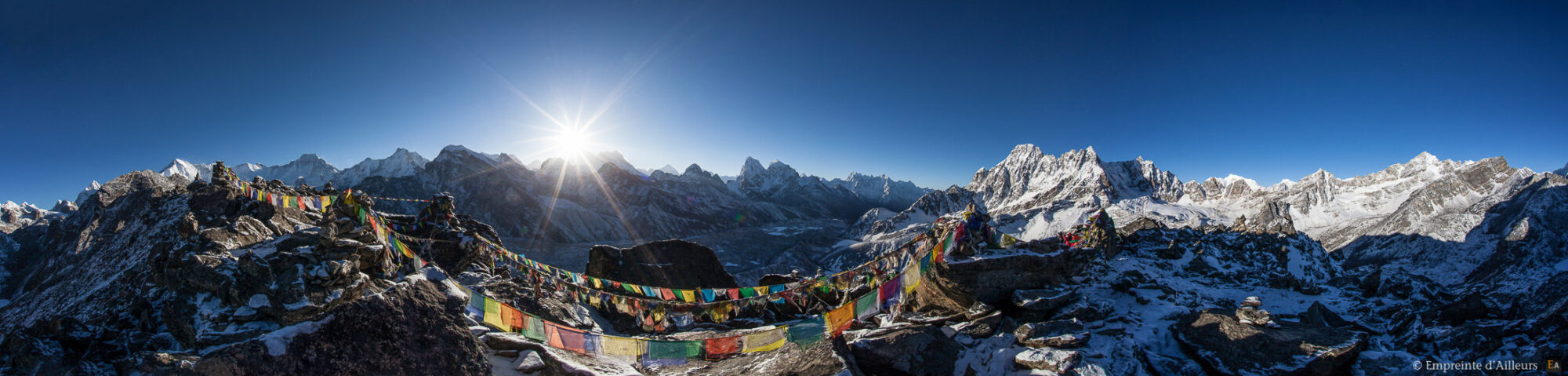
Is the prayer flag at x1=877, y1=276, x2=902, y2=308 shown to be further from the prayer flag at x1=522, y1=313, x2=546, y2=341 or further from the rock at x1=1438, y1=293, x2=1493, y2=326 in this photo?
the rock at x1=1438, y1=293, x2=1493, y2=326

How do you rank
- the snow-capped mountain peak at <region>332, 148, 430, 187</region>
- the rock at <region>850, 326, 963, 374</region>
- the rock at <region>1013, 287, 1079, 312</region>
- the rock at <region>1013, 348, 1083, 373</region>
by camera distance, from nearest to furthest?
the rock at <region>1013, 348, 1083, 373</region> → the rock at <region>850, 326, 963, 374</region> → the rock at <region>1013, 287, 1079, 312</region> → the snow-capped mountain peak at <region>332, 148, 430, 187</region>

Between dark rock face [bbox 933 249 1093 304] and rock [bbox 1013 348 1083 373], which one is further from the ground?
dark rock face [bbox 933 249 1093 304]

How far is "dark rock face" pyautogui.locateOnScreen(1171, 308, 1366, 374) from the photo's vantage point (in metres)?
8.41

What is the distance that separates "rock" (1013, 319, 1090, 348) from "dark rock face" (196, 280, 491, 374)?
30.8ft

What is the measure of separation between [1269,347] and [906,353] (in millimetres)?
6749

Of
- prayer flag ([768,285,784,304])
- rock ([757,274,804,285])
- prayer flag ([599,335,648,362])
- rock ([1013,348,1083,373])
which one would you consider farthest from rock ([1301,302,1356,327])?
rock ([757,274,804,285])

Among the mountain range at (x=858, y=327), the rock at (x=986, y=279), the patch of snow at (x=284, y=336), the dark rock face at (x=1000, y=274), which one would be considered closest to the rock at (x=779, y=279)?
the mountain range at (x=858, y=327)

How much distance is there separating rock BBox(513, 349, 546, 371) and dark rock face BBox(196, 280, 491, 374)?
112cm

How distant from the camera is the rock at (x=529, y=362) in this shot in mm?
8211

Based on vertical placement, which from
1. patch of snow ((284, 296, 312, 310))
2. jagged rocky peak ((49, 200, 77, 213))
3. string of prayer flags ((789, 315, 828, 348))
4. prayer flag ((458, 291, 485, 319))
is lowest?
string of prayer flags ((789, 315, 828, 348))

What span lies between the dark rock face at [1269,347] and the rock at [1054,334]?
2.22 m

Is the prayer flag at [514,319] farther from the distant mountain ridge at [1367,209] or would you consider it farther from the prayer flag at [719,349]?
A: the distant mountain ridge at [1367,209]

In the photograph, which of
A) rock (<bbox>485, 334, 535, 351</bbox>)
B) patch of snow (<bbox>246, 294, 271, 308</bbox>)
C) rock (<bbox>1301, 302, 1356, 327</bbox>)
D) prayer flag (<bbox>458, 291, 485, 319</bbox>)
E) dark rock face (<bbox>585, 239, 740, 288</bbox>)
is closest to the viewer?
patch of snow (<bbox>246, 294, 271, 308</bbox>)

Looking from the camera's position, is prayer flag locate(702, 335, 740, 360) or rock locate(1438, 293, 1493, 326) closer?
prayer flag locate(702, 335, 740, 360)
